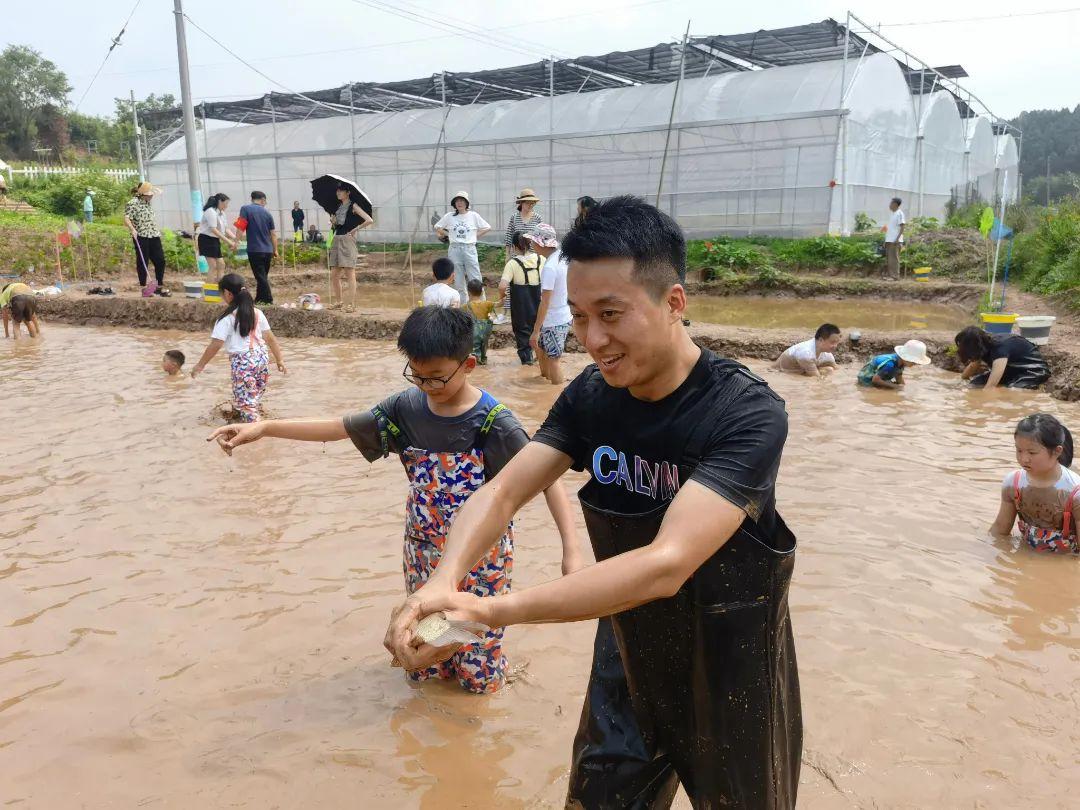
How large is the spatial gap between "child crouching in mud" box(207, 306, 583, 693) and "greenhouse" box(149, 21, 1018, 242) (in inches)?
590

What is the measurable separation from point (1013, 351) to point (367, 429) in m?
8.39

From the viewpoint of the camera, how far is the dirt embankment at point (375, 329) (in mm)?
9656

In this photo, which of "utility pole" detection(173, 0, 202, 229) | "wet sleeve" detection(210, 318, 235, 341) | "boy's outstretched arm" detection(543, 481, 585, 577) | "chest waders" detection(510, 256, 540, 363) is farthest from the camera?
"utility pole" detection(173, 0, 202, 229)

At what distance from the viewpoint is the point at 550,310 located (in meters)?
8.60

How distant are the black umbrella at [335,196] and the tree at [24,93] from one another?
50.4m

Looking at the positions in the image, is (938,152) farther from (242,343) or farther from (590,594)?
(590,594)

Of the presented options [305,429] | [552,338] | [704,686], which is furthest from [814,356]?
[704,686]

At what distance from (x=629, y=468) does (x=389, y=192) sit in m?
26.3

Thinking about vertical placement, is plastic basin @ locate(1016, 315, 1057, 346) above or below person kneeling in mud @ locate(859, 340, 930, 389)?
above

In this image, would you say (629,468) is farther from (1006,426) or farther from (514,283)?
(514,283)

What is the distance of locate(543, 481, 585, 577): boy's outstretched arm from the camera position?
2.57 m

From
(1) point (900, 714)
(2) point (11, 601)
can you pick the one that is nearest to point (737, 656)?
(1) point (900, 714)

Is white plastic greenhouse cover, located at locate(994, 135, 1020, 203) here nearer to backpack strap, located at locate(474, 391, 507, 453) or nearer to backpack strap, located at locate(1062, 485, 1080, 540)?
backpack strap, located at locate(1062, 485, 1080, 540)

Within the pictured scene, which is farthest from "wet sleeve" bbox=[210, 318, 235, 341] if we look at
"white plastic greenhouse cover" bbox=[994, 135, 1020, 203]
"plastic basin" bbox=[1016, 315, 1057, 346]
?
"white plastic greenhouse cover" bbox=[994, 135, 1020, 203]
